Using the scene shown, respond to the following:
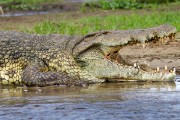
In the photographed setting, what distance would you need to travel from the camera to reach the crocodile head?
8914 millimetres

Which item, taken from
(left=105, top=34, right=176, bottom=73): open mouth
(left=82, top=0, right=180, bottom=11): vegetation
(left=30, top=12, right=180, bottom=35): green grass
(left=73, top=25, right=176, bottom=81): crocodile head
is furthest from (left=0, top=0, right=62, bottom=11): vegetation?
(left=73, top=25, right=176, bottom=81): crocodile head

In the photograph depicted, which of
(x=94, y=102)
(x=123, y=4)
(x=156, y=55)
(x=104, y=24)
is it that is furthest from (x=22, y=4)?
(x=94, y=102)

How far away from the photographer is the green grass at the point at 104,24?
13336 mm

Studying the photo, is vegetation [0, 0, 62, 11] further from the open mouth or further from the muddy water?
the muddy water

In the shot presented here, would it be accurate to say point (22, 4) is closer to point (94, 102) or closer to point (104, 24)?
point (104, 24)

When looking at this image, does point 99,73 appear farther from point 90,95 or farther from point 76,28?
point 76,28

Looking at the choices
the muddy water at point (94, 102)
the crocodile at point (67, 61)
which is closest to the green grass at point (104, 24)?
the crocodile at point (67, 61)

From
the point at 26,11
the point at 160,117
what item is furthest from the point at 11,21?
the point at 160,117

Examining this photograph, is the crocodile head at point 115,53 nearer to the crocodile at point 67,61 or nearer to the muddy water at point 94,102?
the crocodile at point 67,61

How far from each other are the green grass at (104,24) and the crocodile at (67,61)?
3572 millimetres

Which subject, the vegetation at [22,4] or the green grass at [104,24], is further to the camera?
the vegetation at [22,4]

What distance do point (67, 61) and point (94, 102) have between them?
1.81 m

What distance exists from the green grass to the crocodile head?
374 centimetres

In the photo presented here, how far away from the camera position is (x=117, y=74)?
920 centimetres
